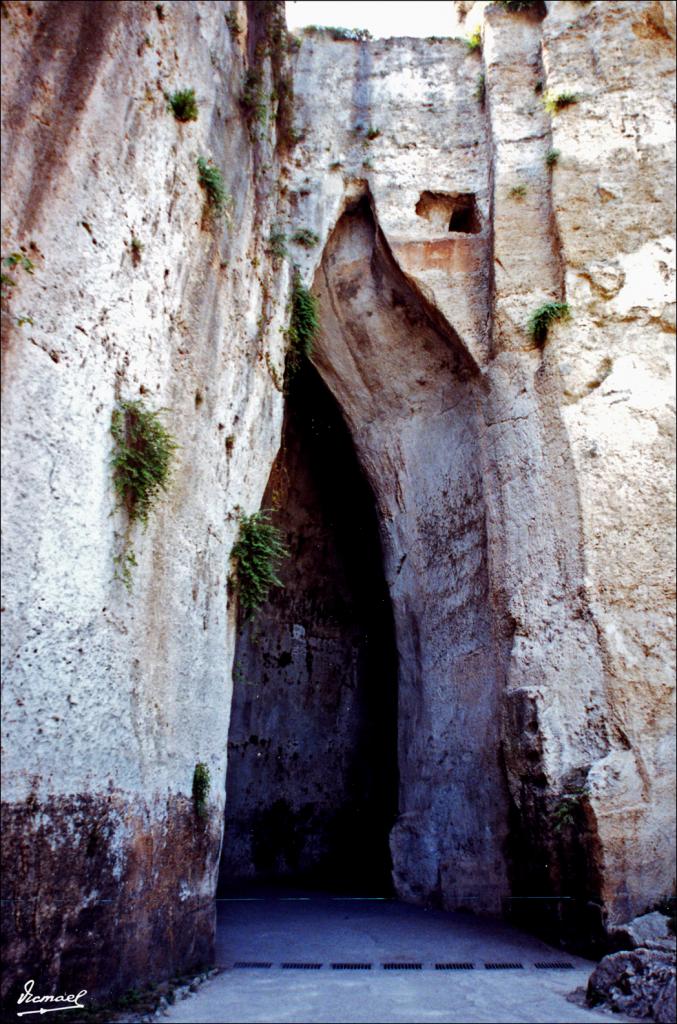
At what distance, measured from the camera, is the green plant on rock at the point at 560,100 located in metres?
10.8

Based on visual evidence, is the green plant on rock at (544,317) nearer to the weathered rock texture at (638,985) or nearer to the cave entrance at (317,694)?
the cave entrance at (317,694)

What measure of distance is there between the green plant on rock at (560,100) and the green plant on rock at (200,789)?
9.47m

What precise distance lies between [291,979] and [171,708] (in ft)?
7.79

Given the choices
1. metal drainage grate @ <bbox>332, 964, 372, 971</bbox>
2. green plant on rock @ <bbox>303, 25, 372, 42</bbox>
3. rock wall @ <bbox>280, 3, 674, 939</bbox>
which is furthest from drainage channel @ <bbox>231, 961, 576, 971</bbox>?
green plant on rock @ <bbox>303, 25, 372, 42</bbox>

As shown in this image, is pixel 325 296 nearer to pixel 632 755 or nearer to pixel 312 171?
pixel 312 171

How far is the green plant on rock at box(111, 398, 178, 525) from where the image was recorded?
258 inches

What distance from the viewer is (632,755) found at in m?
7.80

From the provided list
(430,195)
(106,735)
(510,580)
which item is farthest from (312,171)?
(106,735)

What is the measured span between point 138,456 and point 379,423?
19.4ft

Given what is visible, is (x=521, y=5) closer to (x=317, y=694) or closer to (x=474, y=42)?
(x=474, y=42)

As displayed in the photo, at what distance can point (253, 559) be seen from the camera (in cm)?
851

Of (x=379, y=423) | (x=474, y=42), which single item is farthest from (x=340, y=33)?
(x=379, y=423)

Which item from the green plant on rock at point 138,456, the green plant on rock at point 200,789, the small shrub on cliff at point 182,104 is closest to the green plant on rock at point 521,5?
the small shrub on cliff at point 182,104

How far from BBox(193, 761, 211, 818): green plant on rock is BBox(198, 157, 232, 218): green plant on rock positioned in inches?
221
